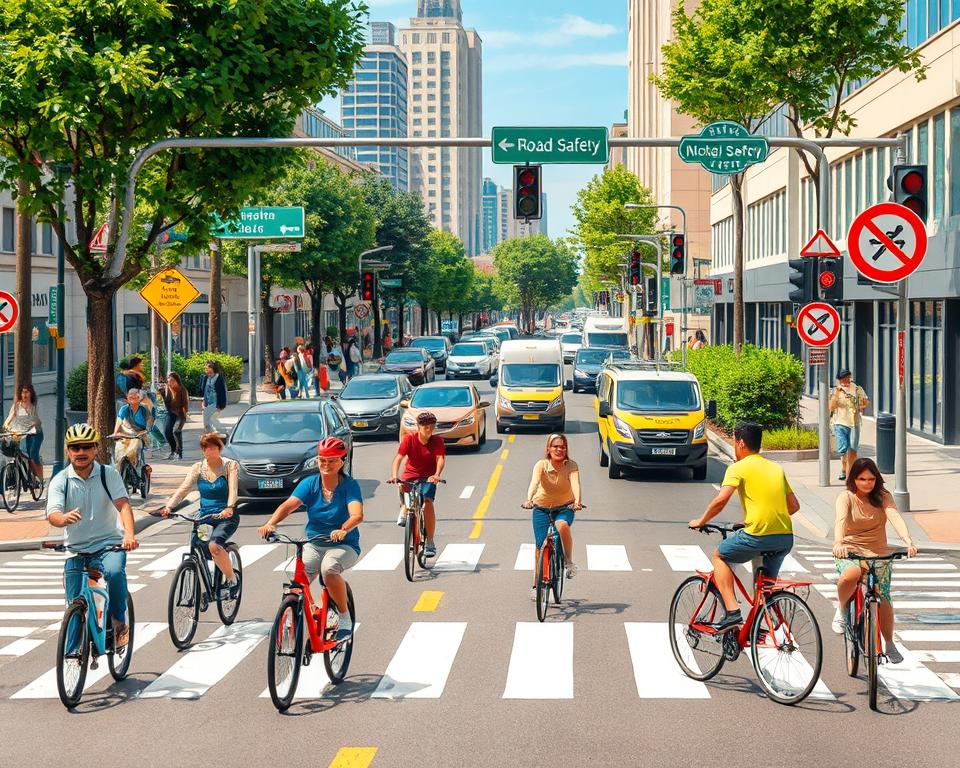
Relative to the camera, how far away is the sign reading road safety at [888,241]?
16516 millimetres

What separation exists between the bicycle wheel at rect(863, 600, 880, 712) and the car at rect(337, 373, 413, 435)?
21.4 metres

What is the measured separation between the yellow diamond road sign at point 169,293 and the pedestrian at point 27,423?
399 cm

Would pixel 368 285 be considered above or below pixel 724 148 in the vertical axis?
below

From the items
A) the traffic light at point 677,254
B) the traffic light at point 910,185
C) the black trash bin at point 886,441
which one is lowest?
the black trash bin at point 886,441

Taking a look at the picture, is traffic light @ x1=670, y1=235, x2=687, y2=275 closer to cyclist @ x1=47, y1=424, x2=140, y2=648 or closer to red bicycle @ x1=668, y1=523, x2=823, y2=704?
red bicycle @ x1=668, y1=523, x2=823, y2=704

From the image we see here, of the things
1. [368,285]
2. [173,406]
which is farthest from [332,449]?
[368,285]

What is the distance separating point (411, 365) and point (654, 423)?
2699 cm

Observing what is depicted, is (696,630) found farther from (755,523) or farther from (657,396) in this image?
(657,396)

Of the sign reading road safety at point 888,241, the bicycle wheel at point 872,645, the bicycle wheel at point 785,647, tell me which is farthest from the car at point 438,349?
the bicycle wheel at point 872,645

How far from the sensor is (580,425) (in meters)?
34.9

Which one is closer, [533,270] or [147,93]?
[147,93]

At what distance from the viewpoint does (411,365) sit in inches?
1944

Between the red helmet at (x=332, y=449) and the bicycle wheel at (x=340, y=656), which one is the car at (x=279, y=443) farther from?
the red helmet at (x=332, y=449)

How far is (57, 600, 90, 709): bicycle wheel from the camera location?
8742 mm
